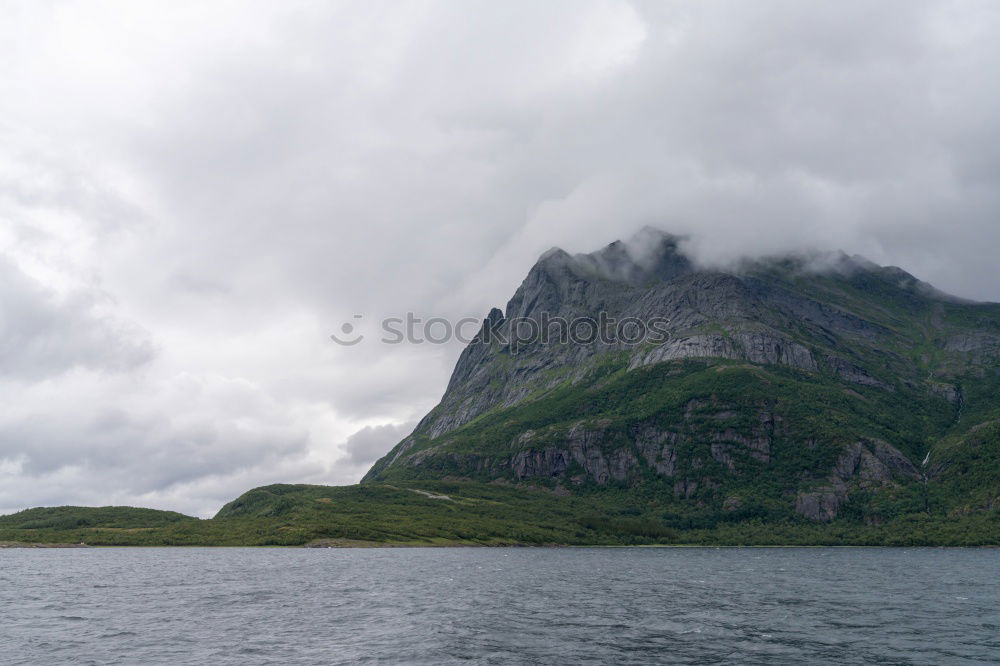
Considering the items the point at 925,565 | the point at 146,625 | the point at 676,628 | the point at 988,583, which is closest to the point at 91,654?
the point at 146,625

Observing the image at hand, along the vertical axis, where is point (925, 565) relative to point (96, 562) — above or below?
below

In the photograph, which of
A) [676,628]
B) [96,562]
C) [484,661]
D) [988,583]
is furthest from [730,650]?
[96,562]

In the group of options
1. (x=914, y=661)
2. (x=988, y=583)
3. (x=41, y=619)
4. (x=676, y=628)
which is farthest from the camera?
(x=988, y=583)

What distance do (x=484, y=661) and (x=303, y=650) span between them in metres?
16.2

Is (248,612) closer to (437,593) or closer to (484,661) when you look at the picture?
(437,593)

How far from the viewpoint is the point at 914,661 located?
62.1 meters

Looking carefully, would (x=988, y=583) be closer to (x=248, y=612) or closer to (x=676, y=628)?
(x=676, y=628)

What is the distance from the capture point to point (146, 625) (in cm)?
8031

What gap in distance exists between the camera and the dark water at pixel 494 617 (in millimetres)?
65125

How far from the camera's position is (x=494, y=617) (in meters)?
87.4

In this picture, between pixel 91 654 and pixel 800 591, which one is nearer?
pixel 91 654

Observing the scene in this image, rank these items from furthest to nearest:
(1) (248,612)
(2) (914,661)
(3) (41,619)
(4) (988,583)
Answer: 1. (4) (988,583)
2. (1) (248,612)
3. (3) (41,619)
4. (2) (914,661)

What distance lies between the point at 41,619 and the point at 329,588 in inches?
1710

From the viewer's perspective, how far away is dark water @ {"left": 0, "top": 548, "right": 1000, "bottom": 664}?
65125 millimetres
